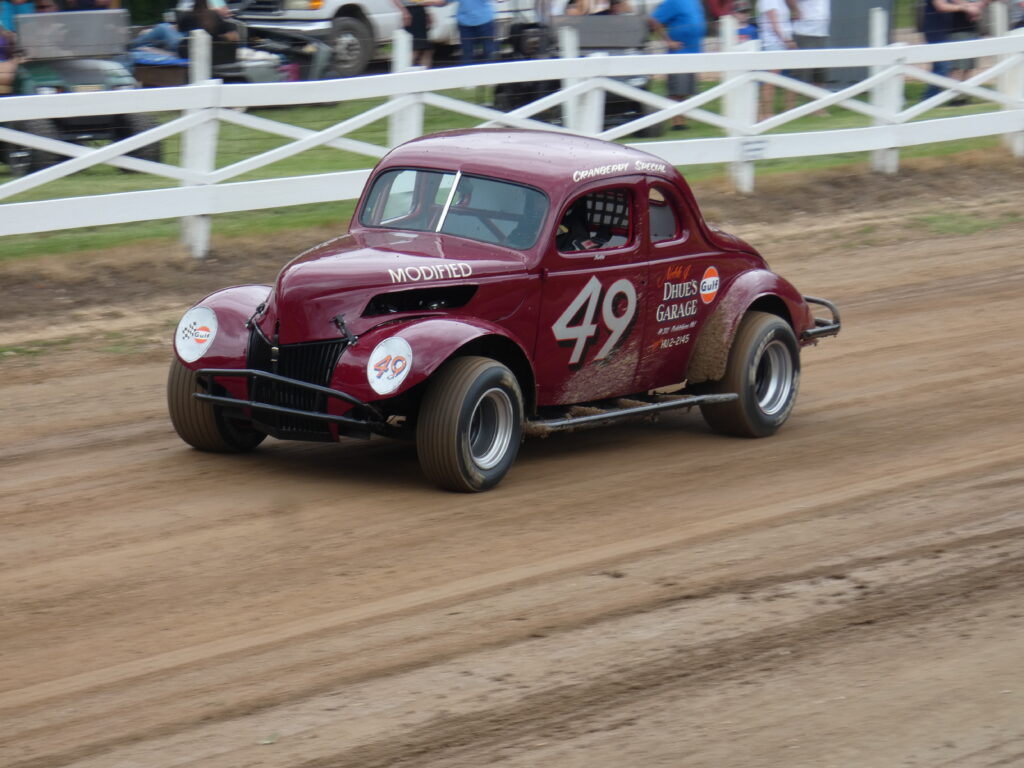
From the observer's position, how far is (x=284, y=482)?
24.9 ft

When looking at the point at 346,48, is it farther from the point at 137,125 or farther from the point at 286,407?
the point at 286,407

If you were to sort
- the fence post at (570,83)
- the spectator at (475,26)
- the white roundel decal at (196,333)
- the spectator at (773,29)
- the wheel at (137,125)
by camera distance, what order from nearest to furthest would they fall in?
the white roundel decal at (196,333) < the wheel at (137,125) < the fence post at (570,83) < the spectator at (475,26) < the spectator at (773,29)

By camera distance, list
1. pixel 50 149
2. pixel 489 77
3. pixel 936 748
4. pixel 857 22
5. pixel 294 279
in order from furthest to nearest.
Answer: pixel 857 22 < pixel 489 77 < pixel 50 149 < pixel 294 279 < pixel 936 748

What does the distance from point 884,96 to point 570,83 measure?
14.5ft

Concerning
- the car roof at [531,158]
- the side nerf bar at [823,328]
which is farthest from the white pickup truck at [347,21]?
the car roof at [531,158]

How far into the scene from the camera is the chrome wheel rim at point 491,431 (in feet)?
24.3

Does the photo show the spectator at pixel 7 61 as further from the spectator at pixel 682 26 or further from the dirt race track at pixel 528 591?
the spectator at pixel 682 26

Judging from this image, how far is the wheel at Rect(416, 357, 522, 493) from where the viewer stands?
7105 millimetres

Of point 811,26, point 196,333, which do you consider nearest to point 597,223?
point 196,333

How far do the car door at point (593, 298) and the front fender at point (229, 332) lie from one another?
4.78 ft

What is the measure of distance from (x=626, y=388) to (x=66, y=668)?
3870 mm

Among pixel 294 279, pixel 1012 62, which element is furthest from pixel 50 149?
pixel 1012 62

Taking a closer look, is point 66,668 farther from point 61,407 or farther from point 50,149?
point 50,149

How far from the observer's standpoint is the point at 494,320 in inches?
295
